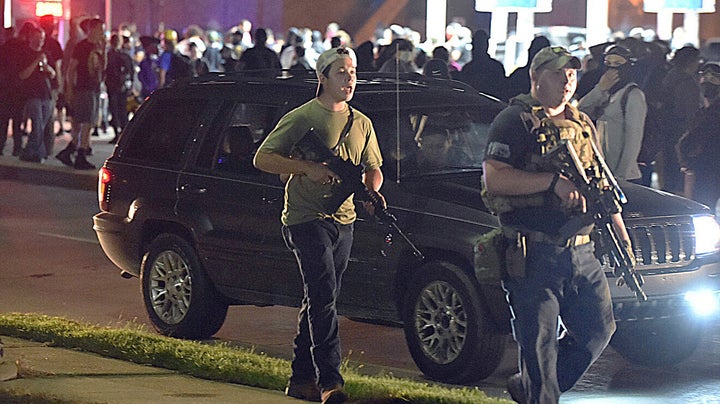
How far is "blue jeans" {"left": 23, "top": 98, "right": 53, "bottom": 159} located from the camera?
68.2 ft

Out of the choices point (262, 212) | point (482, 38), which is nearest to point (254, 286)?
point (262, 212)

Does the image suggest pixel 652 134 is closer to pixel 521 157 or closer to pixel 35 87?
pixel 521 157

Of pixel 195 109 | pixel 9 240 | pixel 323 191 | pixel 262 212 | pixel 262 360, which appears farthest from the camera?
pixel 9 240

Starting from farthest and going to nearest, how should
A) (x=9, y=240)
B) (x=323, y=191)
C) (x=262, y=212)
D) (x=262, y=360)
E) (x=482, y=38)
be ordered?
(x=482, y=38) < (x=9, y=240) < (x=262, y=212) < (x=262, y=360) < (x=323, y=191)

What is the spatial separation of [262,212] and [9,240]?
232 inches

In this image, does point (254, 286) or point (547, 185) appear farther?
point (254, 286)

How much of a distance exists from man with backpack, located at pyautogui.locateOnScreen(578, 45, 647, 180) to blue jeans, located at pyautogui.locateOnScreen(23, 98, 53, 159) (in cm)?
1087

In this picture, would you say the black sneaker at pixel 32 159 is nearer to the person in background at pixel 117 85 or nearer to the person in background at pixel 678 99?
the person in background at pixel 117 85

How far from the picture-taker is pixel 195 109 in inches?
388

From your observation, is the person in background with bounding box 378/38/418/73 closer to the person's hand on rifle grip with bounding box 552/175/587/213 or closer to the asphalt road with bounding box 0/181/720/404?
the asphalt road with bounding box 0/181/720/404

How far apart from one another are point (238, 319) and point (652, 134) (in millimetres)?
Answer: 4980

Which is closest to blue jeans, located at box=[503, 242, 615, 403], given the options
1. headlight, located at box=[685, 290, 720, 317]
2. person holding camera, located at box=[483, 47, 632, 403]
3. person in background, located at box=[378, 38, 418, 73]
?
person holding camera, located at box=[483, 47, 632, 403]

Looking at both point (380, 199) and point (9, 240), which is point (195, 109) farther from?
point (9, 240)

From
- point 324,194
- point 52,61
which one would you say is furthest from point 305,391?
point 52,61
